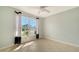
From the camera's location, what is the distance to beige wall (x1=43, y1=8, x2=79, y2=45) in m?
3.68

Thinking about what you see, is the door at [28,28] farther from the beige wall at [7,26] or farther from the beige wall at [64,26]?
the beige wall at [64,26]

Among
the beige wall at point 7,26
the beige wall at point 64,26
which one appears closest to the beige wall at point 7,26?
the beige wall at point 7,26

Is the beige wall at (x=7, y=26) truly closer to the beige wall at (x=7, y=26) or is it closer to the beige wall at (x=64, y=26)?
the beige wall at (x=7, y=26)

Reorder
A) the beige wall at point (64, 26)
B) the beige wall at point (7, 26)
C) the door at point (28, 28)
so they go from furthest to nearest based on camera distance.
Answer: the door at point (28, 28)
the beige wall at point (64, 26)
the beige wall at point (7, 26)

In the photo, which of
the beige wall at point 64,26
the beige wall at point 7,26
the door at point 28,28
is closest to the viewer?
the beige wall at point 7,26

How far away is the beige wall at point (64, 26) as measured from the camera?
3.68 metres

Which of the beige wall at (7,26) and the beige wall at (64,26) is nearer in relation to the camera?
the beige wall at (7,26)

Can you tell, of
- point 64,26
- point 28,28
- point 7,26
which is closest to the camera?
point 7,26

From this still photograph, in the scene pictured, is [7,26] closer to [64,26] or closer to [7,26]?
[7,26]

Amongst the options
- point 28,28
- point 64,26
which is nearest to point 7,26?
point 28,28

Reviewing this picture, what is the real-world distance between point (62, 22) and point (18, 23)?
2.51 meters

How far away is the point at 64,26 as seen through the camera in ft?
14.2
